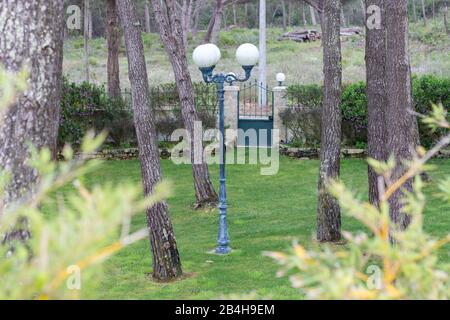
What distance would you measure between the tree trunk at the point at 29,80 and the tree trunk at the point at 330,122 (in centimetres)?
540

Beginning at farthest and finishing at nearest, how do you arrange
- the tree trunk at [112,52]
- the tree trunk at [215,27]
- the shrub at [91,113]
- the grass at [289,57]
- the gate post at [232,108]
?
the grass at [289,57], the tree trunk at [215,27], the tree trunk at [112,52], the gate post at [232,108], the shrub at [91,113]

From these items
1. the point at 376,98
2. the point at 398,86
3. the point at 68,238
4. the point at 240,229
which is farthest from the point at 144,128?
the point at 68,238

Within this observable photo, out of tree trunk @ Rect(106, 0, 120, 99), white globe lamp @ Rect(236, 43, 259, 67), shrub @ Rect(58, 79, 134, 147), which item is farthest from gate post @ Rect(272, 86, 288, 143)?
white globe lamp @ Rect(236, 43, 259, 67)

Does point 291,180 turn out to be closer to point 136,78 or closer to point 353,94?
point 353,94

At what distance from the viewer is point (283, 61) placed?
31969mm

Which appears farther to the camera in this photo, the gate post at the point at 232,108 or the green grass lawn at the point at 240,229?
the gate post at the point at 232,108

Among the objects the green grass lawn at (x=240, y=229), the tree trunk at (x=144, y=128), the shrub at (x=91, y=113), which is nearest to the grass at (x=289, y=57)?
the shrub at (x=91, y=113)

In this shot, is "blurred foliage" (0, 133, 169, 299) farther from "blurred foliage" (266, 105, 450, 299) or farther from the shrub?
the shrub

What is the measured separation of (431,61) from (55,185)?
97.0 feet

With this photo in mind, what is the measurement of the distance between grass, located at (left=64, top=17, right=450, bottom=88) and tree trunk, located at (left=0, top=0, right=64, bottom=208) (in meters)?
18.0

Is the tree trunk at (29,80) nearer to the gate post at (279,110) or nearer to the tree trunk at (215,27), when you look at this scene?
the gate post at (279,110)

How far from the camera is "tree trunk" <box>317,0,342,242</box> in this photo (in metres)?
8.12

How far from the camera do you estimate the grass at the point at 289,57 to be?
25969 millimetres
